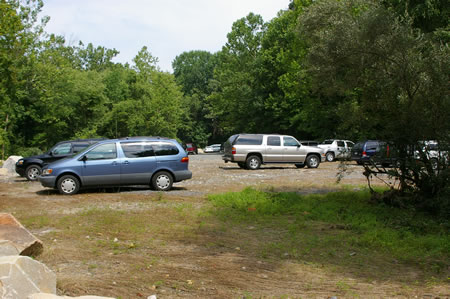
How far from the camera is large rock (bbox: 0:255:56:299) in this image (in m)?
4.34

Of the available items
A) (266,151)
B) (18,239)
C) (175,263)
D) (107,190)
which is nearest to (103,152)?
(107,190)

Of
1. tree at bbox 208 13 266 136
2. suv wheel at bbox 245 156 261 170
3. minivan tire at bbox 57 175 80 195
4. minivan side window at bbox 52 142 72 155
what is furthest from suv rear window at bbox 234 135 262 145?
tree at bbox 208 13 266 136

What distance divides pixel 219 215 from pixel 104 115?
41.7 m

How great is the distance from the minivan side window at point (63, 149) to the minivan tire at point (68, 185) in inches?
222

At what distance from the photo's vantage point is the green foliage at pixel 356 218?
7977mm

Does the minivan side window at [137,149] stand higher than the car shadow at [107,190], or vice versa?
the minivan side window at [137,149]

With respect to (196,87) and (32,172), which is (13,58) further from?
(196,87)

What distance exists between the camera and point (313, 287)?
5832 millimetres

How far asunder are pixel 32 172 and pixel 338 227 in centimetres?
1519

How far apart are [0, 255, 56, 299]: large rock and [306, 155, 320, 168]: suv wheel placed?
21769 millimetres

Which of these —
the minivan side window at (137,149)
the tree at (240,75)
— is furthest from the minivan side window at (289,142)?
the tree at (240,75)

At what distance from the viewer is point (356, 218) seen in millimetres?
10203

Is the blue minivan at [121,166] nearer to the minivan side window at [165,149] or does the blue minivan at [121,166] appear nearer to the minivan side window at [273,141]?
the minivan side window at [165,149]

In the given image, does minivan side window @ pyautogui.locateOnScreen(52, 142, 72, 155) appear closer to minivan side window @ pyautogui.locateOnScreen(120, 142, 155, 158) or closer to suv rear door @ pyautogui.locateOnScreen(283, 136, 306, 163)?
minivan side window @ pyautogui.locateOnScreen(120, 142, 155, 158)
